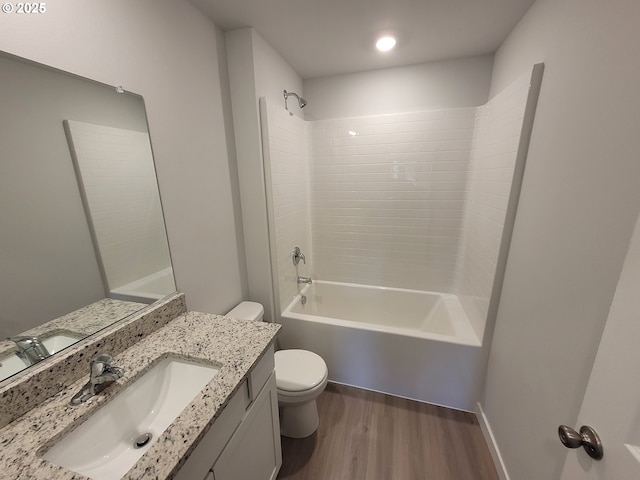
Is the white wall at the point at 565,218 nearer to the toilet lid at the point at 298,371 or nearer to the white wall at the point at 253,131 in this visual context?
the toilet lid at the point at 298,371

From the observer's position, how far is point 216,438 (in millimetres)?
781

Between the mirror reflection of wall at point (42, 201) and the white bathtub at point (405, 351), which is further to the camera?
the white bathtub at point (405, 351)

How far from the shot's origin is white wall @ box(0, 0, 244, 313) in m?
0.82

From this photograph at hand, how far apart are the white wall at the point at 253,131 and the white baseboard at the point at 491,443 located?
5.18 ft

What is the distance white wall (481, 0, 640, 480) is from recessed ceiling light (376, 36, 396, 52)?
0.73 meters

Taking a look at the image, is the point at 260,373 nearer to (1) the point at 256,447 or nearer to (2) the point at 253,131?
(1) the point at 256,447

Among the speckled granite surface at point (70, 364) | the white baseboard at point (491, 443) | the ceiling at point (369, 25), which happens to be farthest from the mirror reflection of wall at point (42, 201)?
the white baseboard at point (491, 443)

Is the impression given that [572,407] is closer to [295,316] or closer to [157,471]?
[157,471]

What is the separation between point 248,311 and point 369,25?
198 centimetres

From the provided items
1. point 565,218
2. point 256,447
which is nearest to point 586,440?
→ point 565,218

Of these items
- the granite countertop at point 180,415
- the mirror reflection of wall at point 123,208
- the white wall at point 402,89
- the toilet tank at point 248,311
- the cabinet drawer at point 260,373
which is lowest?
the toilet tank at point 248,311

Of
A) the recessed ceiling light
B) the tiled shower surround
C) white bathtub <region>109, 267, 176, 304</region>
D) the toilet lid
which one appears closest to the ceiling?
the recessed ceiling light

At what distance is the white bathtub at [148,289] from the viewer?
1.07m

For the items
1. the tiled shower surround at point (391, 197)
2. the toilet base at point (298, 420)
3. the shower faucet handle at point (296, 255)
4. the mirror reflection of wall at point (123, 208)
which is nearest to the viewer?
the mirror reflection of wall at point (123, 208)
